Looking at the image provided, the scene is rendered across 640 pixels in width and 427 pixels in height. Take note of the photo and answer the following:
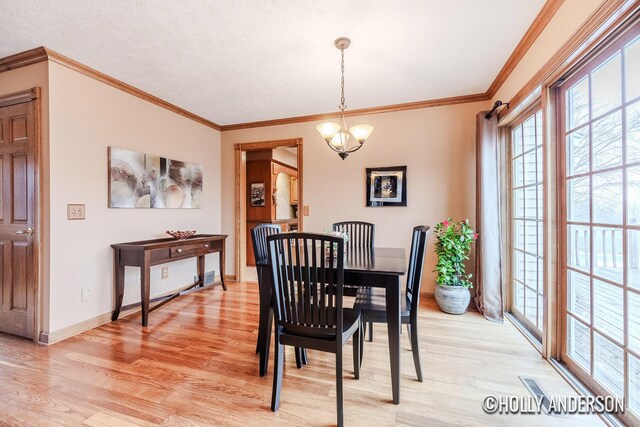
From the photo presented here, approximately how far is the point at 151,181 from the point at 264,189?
248 cm

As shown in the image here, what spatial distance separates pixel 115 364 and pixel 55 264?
1.08 m

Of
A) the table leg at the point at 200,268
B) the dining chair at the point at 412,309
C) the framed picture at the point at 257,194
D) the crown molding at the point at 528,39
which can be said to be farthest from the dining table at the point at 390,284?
the framed picture at the point at 257,194

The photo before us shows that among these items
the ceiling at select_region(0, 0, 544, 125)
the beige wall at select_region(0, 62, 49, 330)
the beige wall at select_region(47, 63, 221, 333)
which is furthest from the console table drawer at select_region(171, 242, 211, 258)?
the ceiling at select_region(0, 0, 544, 125)

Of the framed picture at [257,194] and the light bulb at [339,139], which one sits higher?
the light bulb at [339,139]

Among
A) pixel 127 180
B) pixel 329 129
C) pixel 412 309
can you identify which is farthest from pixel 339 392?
pixel 127 180

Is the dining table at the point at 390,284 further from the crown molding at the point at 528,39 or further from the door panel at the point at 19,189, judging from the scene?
the door panel at the point at 19,189

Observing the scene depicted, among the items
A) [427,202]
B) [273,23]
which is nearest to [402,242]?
[427,202]

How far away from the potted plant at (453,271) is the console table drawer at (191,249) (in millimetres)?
2799

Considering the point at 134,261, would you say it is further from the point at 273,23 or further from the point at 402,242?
the point at 402,242

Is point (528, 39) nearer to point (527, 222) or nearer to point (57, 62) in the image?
point (527, 222)

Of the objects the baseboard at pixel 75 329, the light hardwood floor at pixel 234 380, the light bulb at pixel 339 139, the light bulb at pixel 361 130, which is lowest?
the light hardwood floor at pixel 234 380

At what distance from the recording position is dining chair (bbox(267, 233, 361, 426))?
4.73 feet

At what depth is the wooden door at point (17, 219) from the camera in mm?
2389

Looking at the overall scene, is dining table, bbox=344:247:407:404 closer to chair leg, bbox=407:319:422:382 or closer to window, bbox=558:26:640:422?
chair leg, bbox=407:319:422:382
